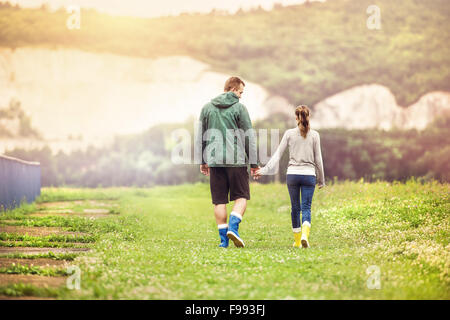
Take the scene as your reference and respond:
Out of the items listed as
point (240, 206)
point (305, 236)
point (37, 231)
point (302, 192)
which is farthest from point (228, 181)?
point (37, 231)

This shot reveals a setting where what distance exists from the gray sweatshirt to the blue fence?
9.73 m

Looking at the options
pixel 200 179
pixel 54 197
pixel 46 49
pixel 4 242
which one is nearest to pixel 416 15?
pixel 200 179

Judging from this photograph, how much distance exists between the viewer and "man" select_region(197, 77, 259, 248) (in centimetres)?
919

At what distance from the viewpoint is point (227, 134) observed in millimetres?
9156

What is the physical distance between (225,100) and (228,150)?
0.81 m

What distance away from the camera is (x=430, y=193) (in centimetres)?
1509

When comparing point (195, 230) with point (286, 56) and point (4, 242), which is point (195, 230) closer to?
point (4, 242)

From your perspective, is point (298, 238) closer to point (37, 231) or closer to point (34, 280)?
point (34, 280)

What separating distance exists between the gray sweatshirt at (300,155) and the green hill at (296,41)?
112 ft

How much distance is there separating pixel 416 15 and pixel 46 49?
2962cm

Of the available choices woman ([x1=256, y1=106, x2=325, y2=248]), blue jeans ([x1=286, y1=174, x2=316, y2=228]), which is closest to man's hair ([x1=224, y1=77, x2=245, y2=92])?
woman ([x1=256, y1=106, x2=325, y2=248])

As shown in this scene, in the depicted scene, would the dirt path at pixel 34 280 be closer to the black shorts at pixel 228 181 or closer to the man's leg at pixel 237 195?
the man's leg at pixel 237 195

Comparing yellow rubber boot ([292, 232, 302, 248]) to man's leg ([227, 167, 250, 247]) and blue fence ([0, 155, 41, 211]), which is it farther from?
blue fence ([0, 155, 41, 211])

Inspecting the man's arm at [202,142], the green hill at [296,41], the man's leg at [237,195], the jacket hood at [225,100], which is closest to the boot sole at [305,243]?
the man's leg at [237,195]
